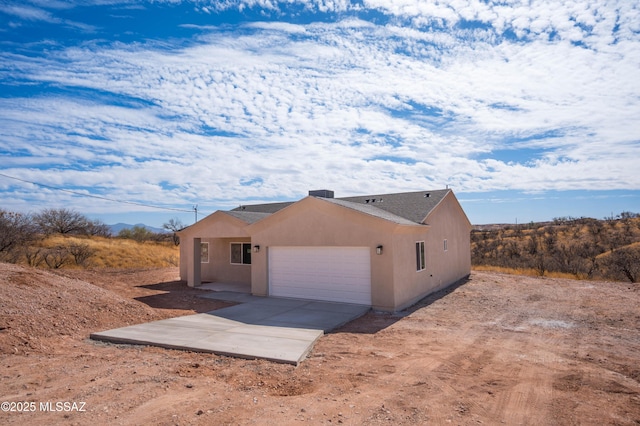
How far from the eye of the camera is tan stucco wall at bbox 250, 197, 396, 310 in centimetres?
1200

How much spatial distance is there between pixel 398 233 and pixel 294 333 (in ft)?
16.2

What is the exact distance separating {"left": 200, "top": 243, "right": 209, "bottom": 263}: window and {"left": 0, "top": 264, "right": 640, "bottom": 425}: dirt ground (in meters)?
8.42

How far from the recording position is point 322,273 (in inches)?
530

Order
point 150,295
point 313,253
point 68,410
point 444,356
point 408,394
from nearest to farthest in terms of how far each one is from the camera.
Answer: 1. point 68,410
2. point 408,394
3. point 444,356
4. point 313,253
5. point 150,295

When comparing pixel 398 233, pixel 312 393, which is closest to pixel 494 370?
pixel 312 393

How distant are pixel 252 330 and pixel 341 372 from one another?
134 inches

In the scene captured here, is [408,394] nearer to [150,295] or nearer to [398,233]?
[398,233]

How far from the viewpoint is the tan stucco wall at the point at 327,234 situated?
1200cm

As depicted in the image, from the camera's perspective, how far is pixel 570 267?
21.9 meters

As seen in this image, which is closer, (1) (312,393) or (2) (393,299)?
(1) (312,393)

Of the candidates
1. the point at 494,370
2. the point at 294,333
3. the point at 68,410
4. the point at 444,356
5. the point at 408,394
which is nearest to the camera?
the point at 68,410

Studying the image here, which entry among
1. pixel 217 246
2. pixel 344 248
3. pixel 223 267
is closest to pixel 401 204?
pixel 344 248

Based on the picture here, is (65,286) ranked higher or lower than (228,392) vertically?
higher

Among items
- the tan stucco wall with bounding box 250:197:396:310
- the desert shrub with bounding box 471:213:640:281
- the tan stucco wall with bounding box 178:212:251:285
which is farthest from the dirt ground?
the desert shrub with bounding box 471:213:640:281
